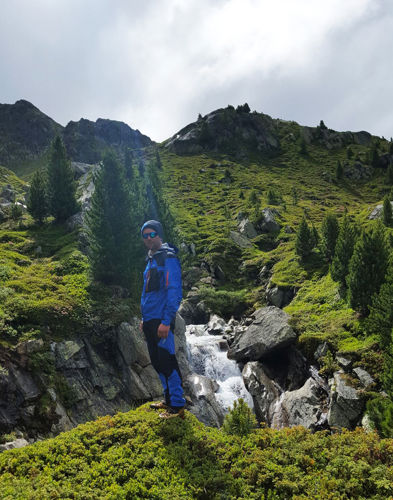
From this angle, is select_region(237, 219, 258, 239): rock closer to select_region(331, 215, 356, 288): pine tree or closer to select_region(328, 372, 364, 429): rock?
select_region(331, 215, 356, 288): pine tree

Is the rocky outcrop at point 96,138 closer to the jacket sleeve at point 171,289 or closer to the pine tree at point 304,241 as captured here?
the pine tree at point 304,241

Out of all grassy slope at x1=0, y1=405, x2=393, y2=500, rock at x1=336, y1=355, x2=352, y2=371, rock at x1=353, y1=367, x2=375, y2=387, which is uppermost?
grassy slope at x1=0, y1=405, x2=393, y2=500

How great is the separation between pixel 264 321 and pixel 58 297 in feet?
59.8

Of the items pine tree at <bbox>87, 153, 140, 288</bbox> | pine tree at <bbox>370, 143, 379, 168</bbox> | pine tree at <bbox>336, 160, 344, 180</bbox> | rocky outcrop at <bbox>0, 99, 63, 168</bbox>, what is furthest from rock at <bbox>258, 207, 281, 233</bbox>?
rocky outcrop at <bbox>0, 99, 63, 168</bbox>

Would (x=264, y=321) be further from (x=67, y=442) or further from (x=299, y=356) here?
(x=67, y=442)

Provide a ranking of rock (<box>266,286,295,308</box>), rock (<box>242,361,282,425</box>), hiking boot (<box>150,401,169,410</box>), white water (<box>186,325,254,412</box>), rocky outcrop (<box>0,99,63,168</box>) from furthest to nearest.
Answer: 1. rocky outcrop (<box>0,99,63,168</box>)
2. rock (<box>266,286,295,308</box>)
3. white water (<box>186,325,254,412</box>)
4. rock (<box>242,361,282,425</box>)
5. hiking boot (<box>150,401,169,410</box>)

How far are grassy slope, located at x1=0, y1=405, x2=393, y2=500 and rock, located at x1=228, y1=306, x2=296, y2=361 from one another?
18.0 meters

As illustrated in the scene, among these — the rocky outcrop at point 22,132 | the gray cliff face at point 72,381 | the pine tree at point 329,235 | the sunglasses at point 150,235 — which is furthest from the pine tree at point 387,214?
the rocky outcrop at point 22,132

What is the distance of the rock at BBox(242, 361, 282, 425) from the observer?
811 inches

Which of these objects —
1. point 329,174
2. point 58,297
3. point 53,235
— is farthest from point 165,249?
point 329,174

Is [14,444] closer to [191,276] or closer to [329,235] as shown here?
[329,235]

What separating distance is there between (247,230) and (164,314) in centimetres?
5864

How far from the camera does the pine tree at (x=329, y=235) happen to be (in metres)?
37.2

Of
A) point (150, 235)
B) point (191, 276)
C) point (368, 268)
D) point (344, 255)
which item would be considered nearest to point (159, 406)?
point (150, 235)
